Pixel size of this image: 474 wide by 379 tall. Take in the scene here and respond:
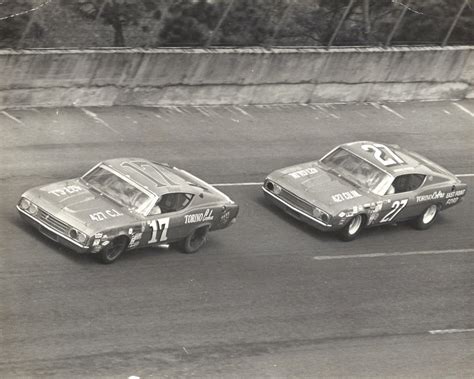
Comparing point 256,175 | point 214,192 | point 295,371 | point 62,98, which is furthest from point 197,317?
point 62,98

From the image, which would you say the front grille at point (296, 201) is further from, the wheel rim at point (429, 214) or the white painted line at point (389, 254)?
the wheel rim at point (429, 214)

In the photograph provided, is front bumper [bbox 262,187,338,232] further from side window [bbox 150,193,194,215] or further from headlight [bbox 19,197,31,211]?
headlight [bbox 19,197,31,211]

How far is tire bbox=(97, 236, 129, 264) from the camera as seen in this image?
16013 millimetres

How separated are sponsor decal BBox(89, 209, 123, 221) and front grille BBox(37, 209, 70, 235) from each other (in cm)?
44

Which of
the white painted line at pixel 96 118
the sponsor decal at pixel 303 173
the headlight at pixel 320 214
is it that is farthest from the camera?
the white painted line at pixel 96 118

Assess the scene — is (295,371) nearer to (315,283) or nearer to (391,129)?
(315,283)

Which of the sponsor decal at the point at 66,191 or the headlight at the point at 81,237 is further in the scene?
the sponsor decal at the point at 66,191

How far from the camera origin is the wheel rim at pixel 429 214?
20.6m

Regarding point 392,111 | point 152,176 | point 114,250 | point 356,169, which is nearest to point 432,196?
point 356,169

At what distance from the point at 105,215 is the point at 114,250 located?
0.57 m

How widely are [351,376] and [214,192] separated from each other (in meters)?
4.73

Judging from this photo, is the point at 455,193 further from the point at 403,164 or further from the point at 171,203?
the point at 171,203

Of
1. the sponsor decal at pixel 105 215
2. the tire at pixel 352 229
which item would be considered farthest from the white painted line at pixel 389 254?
the sponsor decal at pixel 105 215

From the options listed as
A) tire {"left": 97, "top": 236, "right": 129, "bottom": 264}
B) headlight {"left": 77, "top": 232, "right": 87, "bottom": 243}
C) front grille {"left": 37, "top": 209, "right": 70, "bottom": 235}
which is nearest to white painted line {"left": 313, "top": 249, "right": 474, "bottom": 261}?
tire {"left": 97, "top": 236, "right": 129, "bottom": 264}
